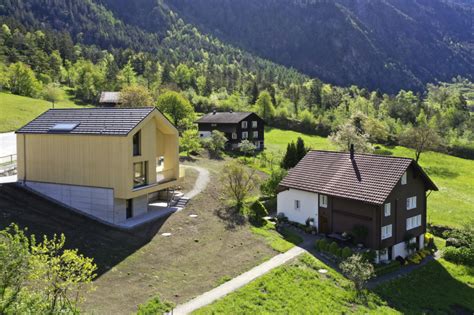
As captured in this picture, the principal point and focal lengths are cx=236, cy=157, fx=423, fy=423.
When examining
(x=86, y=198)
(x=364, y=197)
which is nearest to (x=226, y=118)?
(x=86, y=198)

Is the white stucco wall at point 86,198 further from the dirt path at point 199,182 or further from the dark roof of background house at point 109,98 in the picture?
the dark roof of background house at point 109,98

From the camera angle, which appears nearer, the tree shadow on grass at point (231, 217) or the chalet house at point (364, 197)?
the chalet house at point (364, 197)

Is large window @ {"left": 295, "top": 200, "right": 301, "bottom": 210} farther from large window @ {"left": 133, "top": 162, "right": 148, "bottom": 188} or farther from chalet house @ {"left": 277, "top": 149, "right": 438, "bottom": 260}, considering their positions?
large window @ {"left": 133, "top": 162, "right": 148, "bottom": 188}

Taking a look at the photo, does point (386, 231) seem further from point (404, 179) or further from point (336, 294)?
point (336, 294)

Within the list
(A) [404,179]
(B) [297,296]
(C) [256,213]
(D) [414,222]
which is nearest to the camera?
(B) [297,296]

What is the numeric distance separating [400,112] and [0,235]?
103 meters

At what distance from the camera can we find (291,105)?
10594 centimetres

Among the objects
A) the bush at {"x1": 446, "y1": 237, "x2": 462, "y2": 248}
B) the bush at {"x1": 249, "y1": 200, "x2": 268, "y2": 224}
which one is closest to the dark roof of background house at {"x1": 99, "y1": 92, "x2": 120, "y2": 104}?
the bush at {"x1": 249, "y1": 200, "x2": 268, "y2": 224}

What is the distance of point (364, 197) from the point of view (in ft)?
100

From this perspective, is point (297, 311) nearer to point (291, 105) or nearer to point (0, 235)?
point (0, 235)

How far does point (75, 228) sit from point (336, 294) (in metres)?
16.7

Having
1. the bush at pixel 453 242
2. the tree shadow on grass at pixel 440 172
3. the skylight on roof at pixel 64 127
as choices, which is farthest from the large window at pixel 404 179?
the tree shadow on grass at pixel 440 172

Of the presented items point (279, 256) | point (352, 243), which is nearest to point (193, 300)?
point (279, 256)

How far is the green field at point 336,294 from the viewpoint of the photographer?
21144 millimetres
